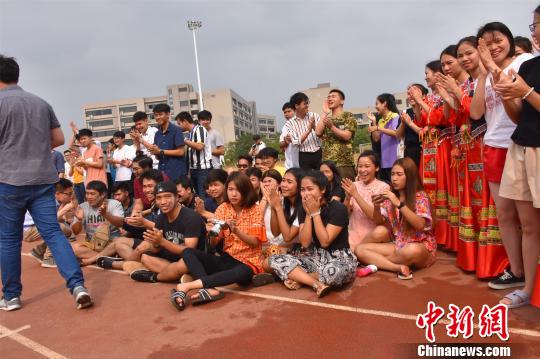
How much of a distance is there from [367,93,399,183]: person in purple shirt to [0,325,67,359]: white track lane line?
4694 mm

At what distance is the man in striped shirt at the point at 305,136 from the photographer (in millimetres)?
6293

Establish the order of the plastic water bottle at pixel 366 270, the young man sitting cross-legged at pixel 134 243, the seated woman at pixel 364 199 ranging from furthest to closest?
the young man sitting cross-legged at pixel 134 243
the seated woman at pixel 364 199
the plastic water bottle at pixel 366 270

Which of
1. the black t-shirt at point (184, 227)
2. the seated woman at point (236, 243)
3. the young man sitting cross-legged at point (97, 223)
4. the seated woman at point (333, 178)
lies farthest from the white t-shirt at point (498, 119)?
the young man sitting cross-legged at point (97, 223)

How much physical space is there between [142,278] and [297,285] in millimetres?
1843

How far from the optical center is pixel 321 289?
3697 millimetres

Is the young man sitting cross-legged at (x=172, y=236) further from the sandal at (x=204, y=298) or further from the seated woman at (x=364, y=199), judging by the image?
the seated woman at (x=364, y=199)

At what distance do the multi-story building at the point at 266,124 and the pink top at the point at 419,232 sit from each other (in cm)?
10180

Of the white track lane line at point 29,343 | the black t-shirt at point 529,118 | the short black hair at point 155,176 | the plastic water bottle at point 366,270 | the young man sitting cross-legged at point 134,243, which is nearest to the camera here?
the black t-shirt at point 529,118

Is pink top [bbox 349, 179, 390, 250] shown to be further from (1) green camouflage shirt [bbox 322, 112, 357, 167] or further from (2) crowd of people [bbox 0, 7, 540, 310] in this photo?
(1) green camouflage shirt [bbox 322, 112, 357, 167]

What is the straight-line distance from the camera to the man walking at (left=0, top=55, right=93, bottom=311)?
12.1 feet

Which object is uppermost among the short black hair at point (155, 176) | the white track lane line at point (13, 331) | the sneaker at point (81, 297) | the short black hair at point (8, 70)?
the short black hair at point (8, 70)

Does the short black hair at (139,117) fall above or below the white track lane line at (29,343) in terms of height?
above

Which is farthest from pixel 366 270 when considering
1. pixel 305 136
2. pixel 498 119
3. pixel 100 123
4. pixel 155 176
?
pixel 100 123

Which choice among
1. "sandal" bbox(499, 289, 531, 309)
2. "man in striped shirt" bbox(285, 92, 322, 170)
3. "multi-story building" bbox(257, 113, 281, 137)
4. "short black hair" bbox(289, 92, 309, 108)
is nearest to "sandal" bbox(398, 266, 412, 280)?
"sandal" bbox(499, 289, 531, 309)
